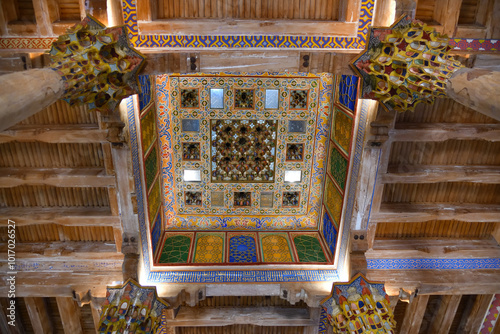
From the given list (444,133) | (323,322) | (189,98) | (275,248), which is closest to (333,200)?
(275,248)

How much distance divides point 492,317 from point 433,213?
300 centimetres

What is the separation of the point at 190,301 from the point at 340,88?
4.07 meters

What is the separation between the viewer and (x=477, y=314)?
21.7 ft

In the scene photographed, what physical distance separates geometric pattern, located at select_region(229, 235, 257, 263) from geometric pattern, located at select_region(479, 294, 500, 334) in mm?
4617

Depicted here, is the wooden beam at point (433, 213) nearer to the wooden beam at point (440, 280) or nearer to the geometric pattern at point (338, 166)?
the geometric pattern at point (338, 166)

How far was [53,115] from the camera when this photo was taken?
489cm

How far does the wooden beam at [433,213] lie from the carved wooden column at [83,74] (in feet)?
13.6

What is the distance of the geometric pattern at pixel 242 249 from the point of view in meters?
5.64

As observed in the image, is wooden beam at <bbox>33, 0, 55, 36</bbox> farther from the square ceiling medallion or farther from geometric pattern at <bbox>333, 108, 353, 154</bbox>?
geometric pattern at <bbox>333, 108, 353, 154</bbox>

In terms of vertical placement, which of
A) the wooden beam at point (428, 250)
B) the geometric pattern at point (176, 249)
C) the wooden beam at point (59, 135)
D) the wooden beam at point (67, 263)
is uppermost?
the wooden beam at point (59, 135)

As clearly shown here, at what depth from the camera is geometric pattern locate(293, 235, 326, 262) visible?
224 inches

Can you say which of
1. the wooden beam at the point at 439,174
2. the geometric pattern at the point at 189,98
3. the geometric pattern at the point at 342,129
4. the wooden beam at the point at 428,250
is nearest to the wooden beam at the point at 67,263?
the geometric pattern at the point at 189,98

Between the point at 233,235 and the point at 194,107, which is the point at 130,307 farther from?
the point at 194,107

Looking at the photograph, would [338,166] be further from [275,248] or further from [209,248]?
[209,248]
